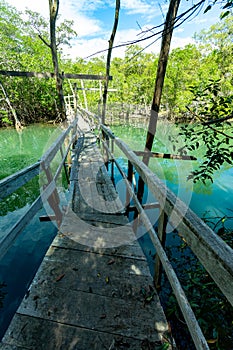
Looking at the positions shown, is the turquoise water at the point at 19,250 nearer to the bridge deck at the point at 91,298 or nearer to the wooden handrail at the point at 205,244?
the bridge deck at the point at 91,298

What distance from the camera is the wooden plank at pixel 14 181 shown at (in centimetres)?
125

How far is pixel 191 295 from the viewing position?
2.02 m

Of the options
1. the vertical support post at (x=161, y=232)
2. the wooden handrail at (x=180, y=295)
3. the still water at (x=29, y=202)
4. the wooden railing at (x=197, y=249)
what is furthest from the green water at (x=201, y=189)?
the wooden railing at (x=197, y=249)

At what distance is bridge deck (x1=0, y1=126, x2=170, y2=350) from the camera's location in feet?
4.04

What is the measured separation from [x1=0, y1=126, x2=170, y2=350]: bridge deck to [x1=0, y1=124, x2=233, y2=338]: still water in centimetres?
135

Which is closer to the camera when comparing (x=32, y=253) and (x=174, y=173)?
(x=32, y=253)

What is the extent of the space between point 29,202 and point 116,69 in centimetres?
1246

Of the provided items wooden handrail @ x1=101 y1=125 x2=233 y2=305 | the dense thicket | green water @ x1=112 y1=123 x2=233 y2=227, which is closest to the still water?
green water @ x1=112 y1=123 x2=233 y2=227

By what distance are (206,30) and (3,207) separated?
31777mm

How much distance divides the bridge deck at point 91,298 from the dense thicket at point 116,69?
490 inches

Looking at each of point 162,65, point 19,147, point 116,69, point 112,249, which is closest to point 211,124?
point 162,65

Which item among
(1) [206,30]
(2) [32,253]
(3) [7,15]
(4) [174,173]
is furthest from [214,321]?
(1) [206,30]

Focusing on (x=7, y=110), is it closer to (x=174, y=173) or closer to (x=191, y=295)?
(x=174, y=173)

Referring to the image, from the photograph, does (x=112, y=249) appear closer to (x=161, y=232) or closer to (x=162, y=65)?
(x=161, y=232)
